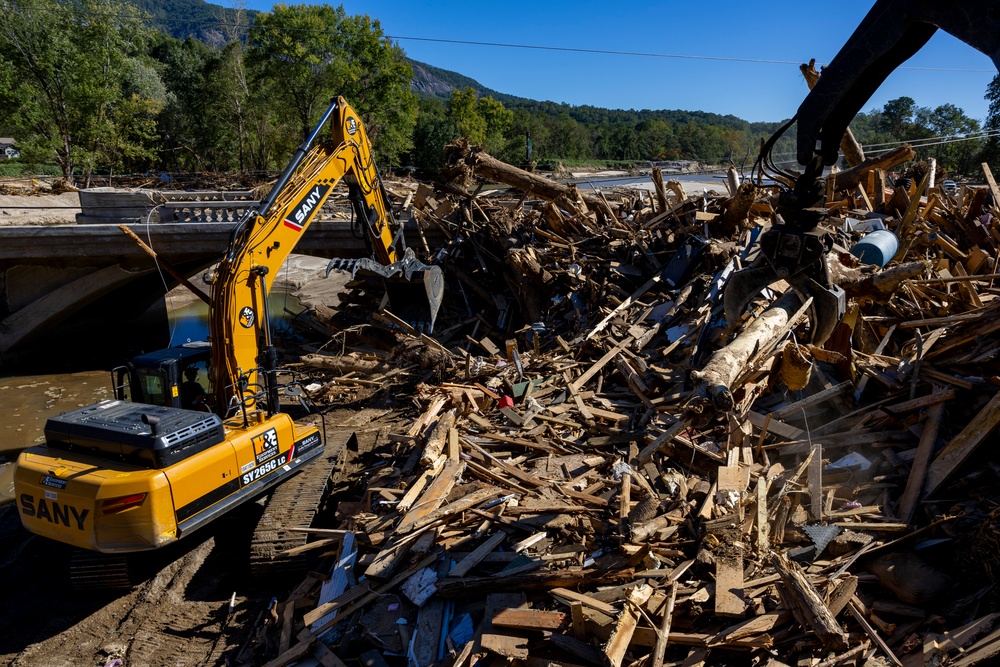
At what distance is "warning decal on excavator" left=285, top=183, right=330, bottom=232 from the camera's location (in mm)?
8734

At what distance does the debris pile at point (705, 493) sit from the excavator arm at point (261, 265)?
205cm

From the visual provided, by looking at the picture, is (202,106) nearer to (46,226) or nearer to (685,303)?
(46,226)

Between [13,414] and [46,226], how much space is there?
5.67 m

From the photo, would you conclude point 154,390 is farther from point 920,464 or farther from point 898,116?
point 898,116

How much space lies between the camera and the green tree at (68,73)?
107 ft

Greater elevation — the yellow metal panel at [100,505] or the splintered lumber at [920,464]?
the splintered lumber at [920,464]

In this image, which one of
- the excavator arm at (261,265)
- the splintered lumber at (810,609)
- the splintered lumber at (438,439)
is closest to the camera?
the splintered lumber at (810,609)

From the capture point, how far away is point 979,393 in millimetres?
6562

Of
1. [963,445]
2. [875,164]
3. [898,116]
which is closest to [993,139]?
[898,116]

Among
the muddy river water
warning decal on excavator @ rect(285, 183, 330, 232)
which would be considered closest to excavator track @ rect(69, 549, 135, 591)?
warning decal on excavator @ rect(285, 183, 330, 232)

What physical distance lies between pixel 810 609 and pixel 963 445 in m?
2.71

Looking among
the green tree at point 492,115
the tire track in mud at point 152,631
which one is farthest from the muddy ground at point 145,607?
the green tree at point 492,115

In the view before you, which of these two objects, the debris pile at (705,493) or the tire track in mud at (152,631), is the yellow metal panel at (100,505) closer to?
the tire track in mud at (152,631)

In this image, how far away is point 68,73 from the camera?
33.9m
